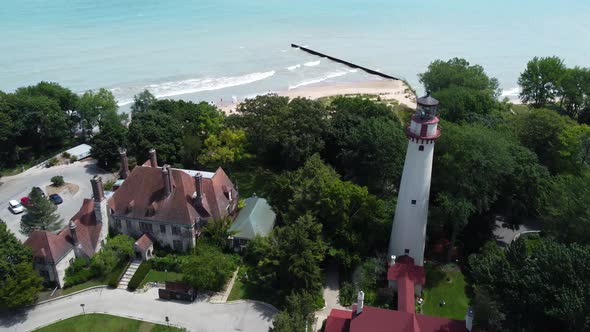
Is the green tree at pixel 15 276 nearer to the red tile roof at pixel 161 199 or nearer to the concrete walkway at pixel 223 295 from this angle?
the red tile roof at pixel 161 199

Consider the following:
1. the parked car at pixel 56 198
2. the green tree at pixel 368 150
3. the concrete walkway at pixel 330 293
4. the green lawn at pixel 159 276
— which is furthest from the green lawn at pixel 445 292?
the parked car at pixel 56 198

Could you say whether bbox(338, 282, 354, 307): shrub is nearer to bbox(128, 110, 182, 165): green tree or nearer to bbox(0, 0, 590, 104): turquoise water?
bbox(128, 110, 182, 165): green tree

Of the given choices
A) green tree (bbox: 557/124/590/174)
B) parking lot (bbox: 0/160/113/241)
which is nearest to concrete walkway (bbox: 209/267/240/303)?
parking lot (bbox: 0/160/113/241)

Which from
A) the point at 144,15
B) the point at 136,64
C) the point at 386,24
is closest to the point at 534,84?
the point at 136,64

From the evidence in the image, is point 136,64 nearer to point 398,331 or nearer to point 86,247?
point 86,247

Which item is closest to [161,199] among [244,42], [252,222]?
[252,222]

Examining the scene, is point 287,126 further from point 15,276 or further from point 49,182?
point 49,182
